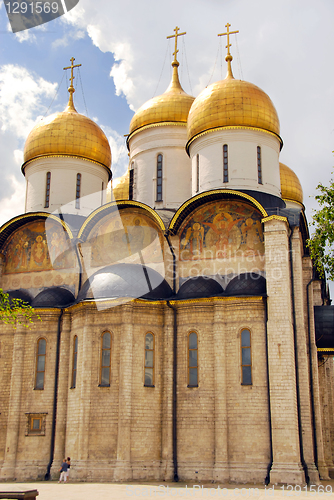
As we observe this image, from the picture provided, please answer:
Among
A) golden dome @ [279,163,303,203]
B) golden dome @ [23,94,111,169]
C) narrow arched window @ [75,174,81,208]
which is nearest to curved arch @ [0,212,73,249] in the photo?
narrow arched window @ [75,174,81,208]

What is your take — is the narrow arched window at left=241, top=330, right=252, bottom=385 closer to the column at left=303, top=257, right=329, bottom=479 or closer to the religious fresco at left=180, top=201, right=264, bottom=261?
the column at left=303, top=257, right=329, bottom=479

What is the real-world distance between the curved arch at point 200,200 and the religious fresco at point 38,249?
3.05 metres

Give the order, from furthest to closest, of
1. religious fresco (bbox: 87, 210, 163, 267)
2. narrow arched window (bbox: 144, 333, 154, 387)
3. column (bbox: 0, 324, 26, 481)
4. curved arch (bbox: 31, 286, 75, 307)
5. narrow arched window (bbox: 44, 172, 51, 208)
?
narrow arched window (bbox: 44, 172, 51, 208)
religious fresco (bbox: 87, 210, 163, 267)
curved arch (bbox: 31, 286, 75, 307)
column (bbox: 0, 324, 26, 481)
narrow arched window (bbox: 144, 333, 154, 387)

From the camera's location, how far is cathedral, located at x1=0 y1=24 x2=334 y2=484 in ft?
41.5

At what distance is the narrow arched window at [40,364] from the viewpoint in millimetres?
14453

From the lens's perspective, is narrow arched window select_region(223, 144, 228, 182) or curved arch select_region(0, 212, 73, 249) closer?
narrow arched window select_region(223, 144, 228, 182)

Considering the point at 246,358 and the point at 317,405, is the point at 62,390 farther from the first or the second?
the point at 317,405

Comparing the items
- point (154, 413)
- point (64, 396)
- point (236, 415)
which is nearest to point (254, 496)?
point (236, 415)

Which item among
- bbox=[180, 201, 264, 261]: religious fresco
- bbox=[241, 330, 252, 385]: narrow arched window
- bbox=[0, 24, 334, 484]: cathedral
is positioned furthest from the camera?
bbox=[180, 201, 264, 261]: religious fresco

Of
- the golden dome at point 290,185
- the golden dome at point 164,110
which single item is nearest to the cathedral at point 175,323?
the golden dome at point 164,110

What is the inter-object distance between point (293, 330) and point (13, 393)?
7179 millimetres

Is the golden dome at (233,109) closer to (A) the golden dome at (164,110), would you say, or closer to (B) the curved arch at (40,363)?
(A) the golden dome at (164,110)

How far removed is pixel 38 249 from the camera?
53.0 feet

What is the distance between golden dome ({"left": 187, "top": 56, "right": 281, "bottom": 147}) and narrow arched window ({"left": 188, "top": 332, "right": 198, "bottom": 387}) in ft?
19.9
